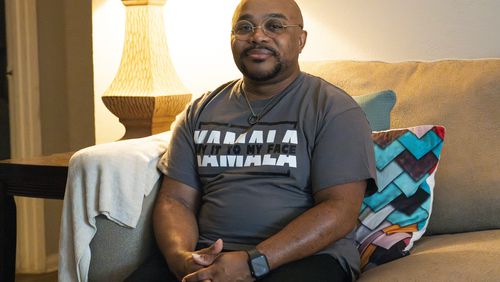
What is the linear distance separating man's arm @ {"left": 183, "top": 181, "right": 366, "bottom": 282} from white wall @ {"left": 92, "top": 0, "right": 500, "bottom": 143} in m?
0.91

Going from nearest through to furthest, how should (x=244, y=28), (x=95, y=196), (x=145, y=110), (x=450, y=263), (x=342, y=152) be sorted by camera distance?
(x=450, y=263), (x=342, y=152), (x=95, y=196), (x=244, y=28), (x=145, y=110)

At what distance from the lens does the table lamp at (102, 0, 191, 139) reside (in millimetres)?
2627

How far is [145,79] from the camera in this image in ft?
8.64

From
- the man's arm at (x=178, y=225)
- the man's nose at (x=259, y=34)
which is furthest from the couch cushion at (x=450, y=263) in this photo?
the man's nose at (x=259, y=34)

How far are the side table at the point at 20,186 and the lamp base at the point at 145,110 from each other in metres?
0.35

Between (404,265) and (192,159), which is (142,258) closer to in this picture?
(192,159)

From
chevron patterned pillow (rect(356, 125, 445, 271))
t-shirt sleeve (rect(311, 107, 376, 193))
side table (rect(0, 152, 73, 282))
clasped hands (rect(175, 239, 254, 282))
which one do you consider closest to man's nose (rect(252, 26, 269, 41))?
t-shirt sleeve (rect(311, 107, 376, 193))

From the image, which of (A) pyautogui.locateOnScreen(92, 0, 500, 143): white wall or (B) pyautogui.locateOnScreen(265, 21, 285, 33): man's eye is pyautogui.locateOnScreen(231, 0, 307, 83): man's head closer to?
(B) pyautogui.locateOnScreen(265, 21, 285, 33): man's eye

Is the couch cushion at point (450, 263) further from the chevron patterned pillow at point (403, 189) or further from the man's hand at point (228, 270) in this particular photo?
the man's hand at point (228, 270)

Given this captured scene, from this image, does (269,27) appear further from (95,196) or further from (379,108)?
(95,196)

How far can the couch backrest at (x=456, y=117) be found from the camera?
2.03 m

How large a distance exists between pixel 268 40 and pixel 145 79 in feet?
2.47

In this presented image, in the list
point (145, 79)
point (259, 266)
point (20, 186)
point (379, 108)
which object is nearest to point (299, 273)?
point (259, 266)

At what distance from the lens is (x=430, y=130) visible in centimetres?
197
